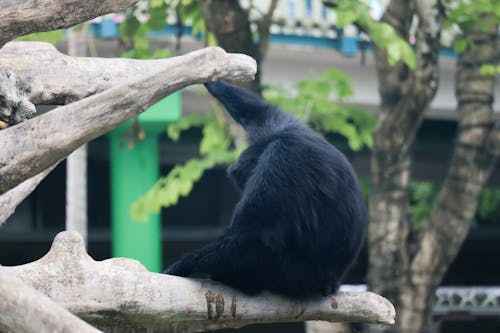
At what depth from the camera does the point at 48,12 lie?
7.01 feet

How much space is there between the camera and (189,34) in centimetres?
812

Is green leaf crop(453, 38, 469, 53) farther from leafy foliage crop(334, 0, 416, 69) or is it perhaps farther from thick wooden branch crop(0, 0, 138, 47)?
thick wooden branch crop(0, 0, 138, 47)

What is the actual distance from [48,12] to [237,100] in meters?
0.97

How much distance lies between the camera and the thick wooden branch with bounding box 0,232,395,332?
2.36 m

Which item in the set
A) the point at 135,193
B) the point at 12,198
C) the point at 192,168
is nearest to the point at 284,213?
the point at 12,198

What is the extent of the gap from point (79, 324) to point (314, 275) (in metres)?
1.33

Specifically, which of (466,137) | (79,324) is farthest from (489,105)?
(79,324)

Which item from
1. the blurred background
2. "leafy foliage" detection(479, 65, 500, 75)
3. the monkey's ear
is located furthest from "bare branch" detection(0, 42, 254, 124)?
"leafy foliage" detection(479, 65, 500, 75)

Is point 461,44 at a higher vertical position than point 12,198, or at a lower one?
lower

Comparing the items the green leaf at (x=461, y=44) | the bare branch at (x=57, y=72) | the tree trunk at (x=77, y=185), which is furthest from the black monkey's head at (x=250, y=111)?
the tree trunk at (x=77, y=185)

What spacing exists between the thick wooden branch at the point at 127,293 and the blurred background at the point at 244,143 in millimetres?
1528

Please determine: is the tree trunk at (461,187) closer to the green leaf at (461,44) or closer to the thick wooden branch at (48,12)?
the green leaf at (461,44)

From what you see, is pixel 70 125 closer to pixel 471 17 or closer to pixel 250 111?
pixel 250 111

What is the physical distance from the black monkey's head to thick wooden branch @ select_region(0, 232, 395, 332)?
64 cm
